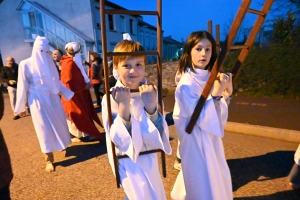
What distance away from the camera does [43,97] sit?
11.0ft

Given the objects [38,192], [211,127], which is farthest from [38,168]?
[211,127]

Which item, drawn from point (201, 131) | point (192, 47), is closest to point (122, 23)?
point (192, 47)

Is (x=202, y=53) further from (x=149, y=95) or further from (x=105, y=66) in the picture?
(x=105, y=66)

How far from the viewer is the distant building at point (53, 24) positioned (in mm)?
14844

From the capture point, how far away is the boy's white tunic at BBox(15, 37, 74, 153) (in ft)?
10.5

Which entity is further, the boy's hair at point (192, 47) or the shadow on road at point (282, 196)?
the shadow on road at point (282, 196)

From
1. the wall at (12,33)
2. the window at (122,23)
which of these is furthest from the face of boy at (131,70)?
the wall at (12,33)

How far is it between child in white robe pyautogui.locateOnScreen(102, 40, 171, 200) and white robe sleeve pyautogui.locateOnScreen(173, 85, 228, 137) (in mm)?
383

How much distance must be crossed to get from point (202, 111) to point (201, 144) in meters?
0.31

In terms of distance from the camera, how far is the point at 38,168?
3461mm

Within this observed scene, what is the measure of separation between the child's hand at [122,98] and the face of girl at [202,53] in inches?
32.5

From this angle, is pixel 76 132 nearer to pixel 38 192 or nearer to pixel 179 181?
pixel 38 192

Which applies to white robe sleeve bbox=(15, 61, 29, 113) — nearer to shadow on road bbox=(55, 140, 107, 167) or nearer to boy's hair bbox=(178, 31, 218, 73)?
shadow on road bbox=(55, 140, 107, 167)

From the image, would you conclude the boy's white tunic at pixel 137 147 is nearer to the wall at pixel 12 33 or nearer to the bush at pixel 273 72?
the bush at pixel 273 72
